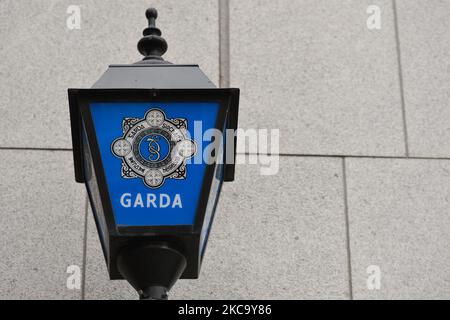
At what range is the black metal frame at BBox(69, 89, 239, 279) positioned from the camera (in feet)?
8.80

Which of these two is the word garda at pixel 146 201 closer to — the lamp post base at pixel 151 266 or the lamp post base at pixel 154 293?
the lamp post base at pixel 151 266

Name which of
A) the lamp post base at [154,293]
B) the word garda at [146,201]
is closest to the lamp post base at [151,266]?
the lamp post base at [154,293]

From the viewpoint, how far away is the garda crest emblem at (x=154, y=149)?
2.71m

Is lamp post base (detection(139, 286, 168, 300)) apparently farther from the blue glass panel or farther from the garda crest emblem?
the garda crest emblem

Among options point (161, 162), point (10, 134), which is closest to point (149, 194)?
point (161, 162)

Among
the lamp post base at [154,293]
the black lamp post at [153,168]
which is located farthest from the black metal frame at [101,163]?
the lamp post base at [154,293]

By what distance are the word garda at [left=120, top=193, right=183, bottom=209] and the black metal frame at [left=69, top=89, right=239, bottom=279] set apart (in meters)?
0.06

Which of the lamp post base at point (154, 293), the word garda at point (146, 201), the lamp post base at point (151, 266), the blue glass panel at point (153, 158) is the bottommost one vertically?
the lamp post base at point (154, 293)

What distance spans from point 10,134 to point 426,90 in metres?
2.19

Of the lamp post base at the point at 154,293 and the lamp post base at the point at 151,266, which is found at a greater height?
the lamp post base at the point at 151,266

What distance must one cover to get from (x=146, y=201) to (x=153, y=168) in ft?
0.38

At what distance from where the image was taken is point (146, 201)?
2689mm

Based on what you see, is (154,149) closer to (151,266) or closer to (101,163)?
(101,163)
